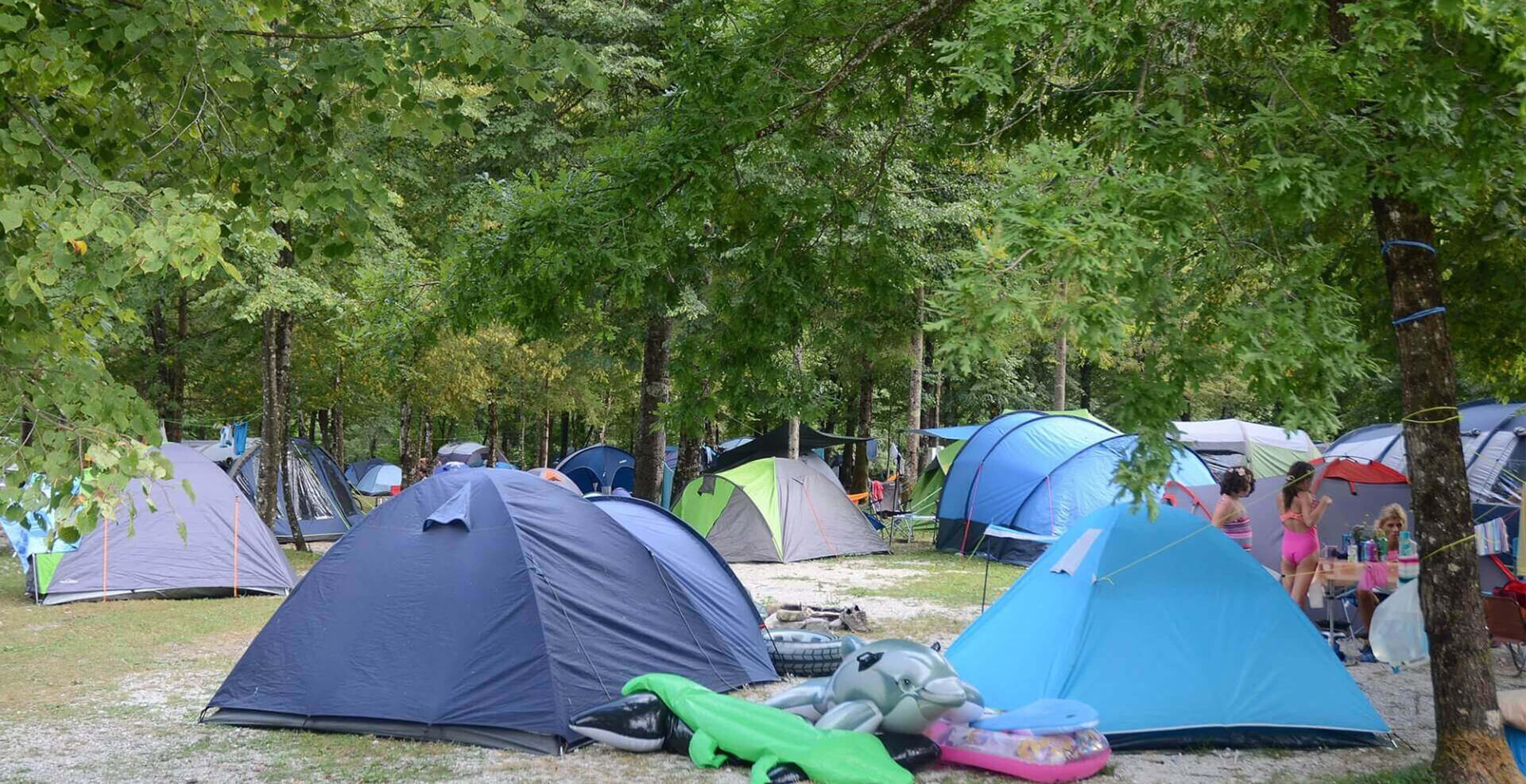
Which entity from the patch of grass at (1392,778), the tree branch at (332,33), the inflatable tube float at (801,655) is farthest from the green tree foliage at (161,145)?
the patch of grass at (1392,778)

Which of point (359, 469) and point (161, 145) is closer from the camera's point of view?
point (161, 145)

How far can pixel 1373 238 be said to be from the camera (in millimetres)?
6797

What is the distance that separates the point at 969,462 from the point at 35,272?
538 inches

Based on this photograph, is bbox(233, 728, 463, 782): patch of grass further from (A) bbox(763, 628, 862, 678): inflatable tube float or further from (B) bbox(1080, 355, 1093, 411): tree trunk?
(B) bbox(1080, 355, 1093, 411): tree trunk

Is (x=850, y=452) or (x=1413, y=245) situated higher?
(x=1413, y=245)

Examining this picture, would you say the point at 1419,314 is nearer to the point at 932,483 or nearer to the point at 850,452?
the point at 932,483

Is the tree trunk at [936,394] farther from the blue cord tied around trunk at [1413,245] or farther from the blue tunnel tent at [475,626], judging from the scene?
the blue cord tied around trunk at [1413,245]

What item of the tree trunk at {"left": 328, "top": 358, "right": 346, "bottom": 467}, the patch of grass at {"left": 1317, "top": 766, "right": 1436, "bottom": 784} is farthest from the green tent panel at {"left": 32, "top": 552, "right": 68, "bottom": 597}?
the patch of grass at {"left": 1317, "top": 766, "right": 1436, "bottom": 784}

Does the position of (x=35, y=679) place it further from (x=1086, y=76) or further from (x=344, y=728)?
(x=1086, y=76)

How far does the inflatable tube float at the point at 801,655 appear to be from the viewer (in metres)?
7.96

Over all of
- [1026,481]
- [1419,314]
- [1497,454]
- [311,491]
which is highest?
[1419,314]

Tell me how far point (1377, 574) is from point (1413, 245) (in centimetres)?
392

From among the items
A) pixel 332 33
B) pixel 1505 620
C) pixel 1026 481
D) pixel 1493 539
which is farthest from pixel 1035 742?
pixel 1026 481

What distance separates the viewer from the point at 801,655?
7996 millimetres
